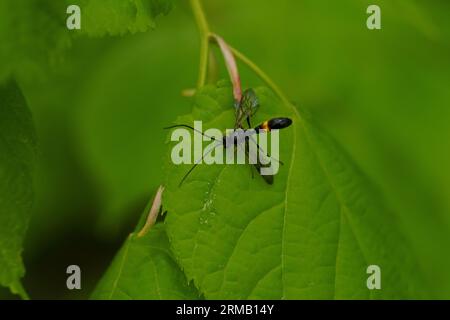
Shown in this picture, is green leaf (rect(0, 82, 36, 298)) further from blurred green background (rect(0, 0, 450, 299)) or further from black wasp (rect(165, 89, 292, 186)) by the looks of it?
blurred green background (rect(0, 0, 450, 299))

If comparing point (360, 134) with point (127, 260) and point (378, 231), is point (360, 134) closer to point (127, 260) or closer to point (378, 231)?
point (378, 231)

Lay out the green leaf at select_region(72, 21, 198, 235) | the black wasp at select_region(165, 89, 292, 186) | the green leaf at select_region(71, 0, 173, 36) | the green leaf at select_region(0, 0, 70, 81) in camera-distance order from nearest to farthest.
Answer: the green leaf at select_region(0, 0, 70, 81), the green leaf at select_region(71, 0, 173, 36), the black wasp at select_region(165, 89, 292, 186), the green leaf at select_region(72, 21, 198, 235)

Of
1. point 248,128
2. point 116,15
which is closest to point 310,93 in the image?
point 248,128

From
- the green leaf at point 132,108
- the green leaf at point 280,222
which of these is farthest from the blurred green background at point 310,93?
the green leaf at point 280,222

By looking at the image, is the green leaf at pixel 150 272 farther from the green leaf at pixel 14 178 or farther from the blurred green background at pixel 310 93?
the blurred green background at pixel 310 93

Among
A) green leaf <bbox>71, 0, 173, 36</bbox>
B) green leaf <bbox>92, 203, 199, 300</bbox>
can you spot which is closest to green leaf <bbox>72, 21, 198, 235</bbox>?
green leaf <bbox>92, 203, 199, 300</bbox>
